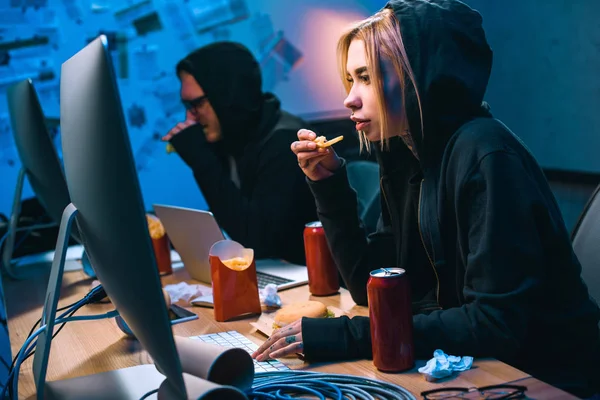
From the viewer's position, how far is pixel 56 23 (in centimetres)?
277

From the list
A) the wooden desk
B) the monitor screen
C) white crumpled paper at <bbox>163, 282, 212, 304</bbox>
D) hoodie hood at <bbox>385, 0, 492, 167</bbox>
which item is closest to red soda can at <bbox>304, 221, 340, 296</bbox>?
the wooden desk

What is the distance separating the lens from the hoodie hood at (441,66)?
1.16 meters

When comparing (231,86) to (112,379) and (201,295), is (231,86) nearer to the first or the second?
(201,295)

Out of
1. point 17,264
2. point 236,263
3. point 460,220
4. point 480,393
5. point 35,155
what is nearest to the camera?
point 480,393

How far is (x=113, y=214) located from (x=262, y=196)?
5.23ft

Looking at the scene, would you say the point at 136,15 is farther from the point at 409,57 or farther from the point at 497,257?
the point at 497,257

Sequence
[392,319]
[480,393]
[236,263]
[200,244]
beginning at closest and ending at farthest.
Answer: [480,393]
[392,319]
[236,263]
[200,244]

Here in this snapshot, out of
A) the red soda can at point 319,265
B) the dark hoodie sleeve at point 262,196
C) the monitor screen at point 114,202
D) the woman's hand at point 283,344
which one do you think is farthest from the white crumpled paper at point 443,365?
the dark hoodie sleeve at point 262,196

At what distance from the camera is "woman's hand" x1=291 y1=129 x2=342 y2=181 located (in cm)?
142

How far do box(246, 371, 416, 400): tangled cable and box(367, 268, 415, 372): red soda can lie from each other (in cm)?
6

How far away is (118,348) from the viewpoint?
1204 mm

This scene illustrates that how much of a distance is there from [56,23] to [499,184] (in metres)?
2.37

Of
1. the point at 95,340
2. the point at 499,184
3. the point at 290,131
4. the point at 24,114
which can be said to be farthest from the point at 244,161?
the point at 499,184

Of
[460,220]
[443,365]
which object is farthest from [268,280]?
[443,365]
